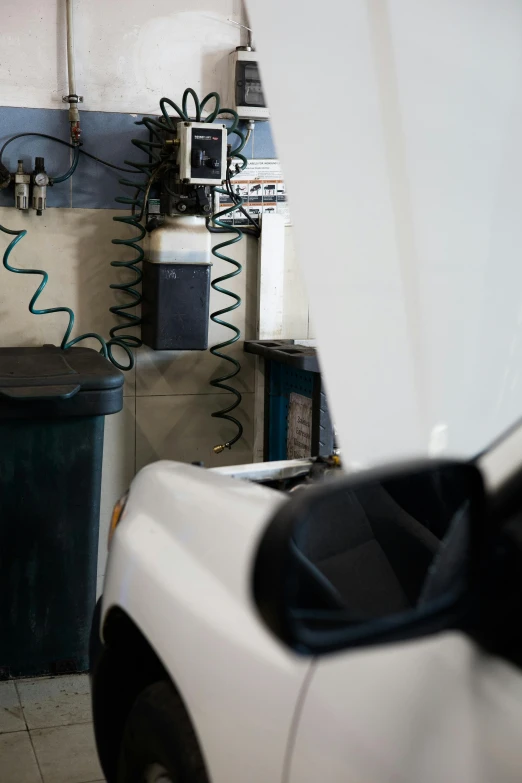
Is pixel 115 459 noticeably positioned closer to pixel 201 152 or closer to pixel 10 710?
pixel 10 710

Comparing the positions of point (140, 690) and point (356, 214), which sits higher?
point (356, 214)

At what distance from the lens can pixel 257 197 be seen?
12.2 ft

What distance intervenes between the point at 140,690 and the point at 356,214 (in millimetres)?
1148

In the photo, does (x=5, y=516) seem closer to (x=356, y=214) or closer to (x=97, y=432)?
(x=97, y=432)

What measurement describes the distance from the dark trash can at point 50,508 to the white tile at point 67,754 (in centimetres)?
36

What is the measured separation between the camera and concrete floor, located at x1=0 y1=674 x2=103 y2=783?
250cm

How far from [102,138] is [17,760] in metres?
2.23

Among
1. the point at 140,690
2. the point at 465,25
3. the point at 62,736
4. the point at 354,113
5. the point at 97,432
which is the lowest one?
the point at 62,736

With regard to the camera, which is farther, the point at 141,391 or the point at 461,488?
the point at 141,391

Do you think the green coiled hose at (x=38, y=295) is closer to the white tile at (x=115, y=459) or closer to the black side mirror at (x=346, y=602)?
the white tile at (x=115, y=459)

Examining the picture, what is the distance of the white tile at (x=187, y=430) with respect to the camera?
3.73 metres

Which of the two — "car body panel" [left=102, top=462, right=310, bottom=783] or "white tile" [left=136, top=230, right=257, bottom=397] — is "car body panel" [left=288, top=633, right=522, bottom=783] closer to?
"car body panel" [left=102, top=462, right=310, bottom=783]

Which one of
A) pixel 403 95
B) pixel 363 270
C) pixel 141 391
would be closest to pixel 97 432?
pixel 141 391

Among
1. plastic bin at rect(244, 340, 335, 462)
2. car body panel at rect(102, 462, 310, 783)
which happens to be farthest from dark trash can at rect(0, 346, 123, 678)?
car body panel at rect(102, 462, 310, 783)
